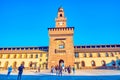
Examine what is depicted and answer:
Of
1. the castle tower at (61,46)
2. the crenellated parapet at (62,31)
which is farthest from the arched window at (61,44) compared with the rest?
the crenellated parapet at (62,31)

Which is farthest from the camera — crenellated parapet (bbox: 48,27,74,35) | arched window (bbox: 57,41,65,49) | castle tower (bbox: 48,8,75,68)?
crenellated parapet (bbox: 48,27,74,35)

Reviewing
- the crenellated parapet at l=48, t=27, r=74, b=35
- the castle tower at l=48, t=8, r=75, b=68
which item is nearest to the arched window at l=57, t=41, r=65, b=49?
the castle tower at l=48, t=8, r=75, b=68

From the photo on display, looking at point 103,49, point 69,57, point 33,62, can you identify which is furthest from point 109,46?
point 33,62

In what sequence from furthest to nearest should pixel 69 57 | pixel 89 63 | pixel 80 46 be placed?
pixel 80 46 < pixel 89 63 < pixel 69 57

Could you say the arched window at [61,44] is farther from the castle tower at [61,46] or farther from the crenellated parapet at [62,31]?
the crenellated parapet at [62,31]

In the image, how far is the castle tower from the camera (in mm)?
46000

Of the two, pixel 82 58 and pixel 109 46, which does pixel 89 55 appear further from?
pixel 109 46

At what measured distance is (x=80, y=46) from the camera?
5406 centimetres

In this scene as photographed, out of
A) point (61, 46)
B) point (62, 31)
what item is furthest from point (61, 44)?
point (62, 31)

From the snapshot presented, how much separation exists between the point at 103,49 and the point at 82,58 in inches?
262

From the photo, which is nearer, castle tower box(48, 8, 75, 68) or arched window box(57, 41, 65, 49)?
castle tower box(48, 8, 75, 68)

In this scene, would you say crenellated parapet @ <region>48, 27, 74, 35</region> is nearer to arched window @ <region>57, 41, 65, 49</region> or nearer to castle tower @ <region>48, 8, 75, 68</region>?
castle tower @ <region>48, 8, 75, 68</region>

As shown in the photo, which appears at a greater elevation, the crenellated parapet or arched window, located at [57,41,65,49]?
the crenellated parapet

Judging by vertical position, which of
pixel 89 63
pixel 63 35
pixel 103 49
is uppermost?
pixel 63 35
